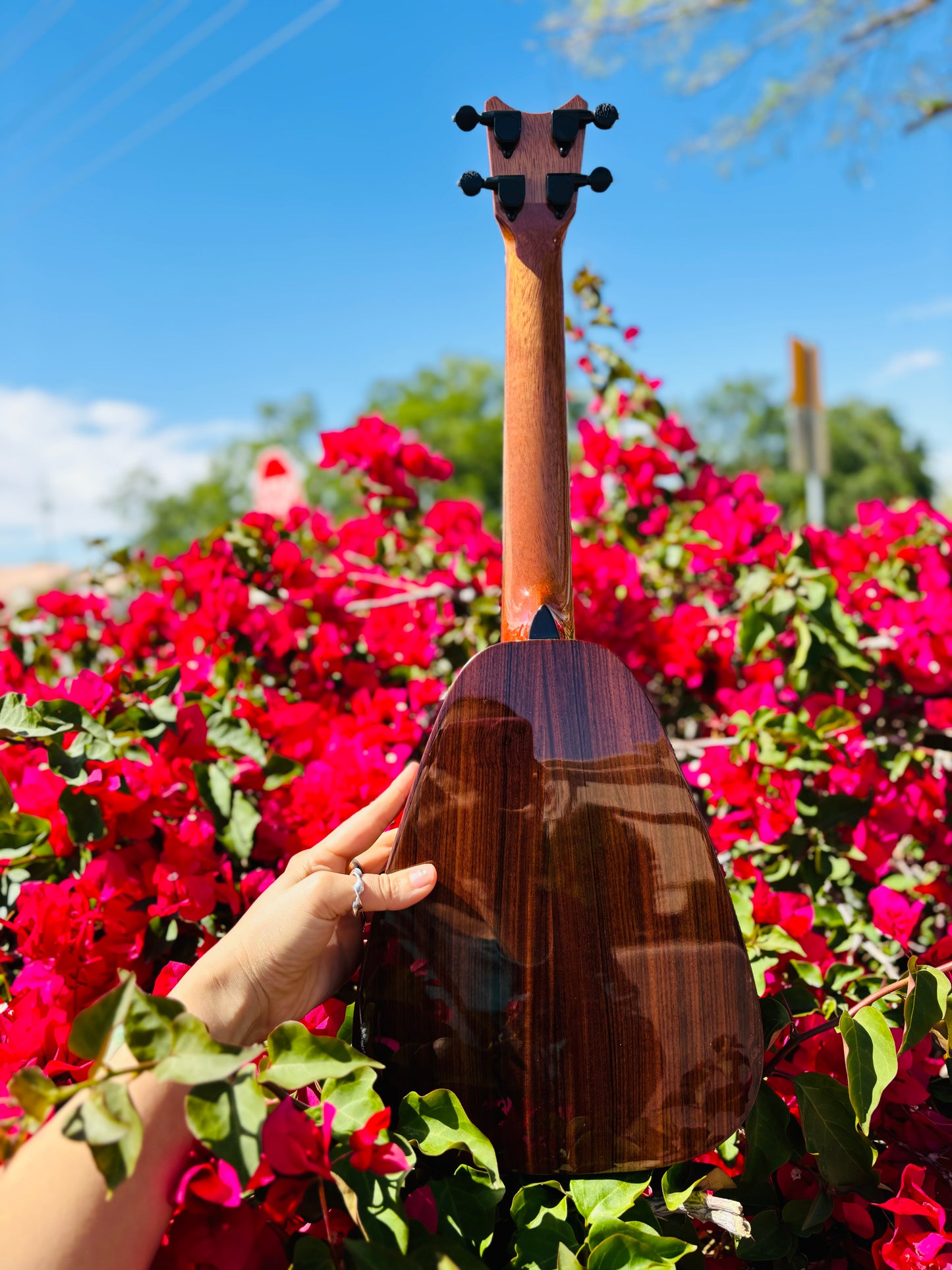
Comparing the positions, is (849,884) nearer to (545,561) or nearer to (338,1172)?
(545,561)

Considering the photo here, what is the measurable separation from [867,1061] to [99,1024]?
0.67m

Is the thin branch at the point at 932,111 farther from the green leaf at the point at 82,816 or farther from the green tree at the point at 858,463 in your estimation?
the green tree at the point at 858,463

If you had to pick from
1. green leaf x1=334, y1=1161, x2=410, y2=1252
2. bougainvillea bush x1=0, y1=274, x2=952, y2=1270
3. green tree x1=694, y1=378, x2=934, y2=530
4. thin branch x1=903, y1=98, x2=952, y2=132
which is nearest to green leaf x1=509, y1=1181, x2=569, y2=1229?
bougainvillea bush x1=0, y1=274, x2=952, y2=1270

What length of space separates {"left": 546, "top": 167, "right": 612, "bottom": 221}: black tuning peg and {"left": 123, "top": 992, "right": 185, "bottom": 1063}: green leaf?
969 mm

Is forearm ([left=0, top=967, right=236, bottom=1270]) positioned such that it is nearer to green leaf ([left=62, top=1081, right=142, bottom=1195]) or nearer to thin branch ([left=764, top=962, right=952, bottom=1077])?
green leaf ([left=62, top=1081, right=142, bottom=1195])

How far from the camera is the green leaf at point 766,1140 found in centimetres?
84

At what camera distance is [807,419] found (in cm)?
604

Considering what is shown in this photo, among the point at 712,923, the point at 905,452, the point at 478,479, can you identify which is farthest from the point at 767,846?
the point at 905,452

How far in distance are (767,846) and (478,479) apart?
28301mm

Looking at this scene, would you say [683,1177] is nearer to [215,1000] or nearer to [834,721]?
[215,1000]

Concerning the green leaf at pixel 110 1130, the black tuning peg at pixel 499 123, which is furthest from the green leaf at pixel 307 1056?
the black tuning peg at pixel 499 123

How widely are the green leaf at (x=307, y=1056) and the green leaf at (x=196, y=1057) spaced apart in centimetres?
6

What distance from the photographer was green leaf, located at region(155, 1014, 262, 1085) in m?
0.56

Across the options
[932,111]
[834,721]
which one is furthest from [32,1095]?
[932,111]
